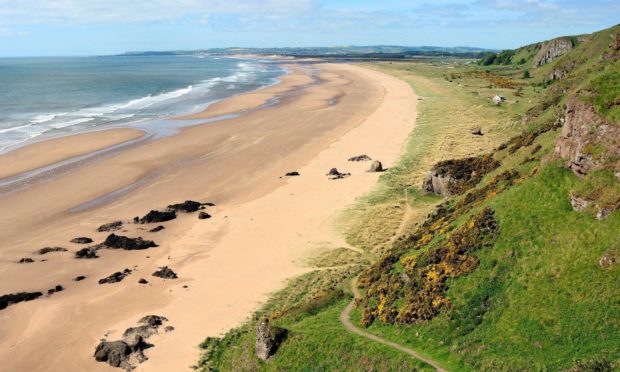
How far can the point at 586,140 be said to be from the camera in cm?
2381

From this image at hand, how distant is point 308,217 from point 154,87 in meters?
120

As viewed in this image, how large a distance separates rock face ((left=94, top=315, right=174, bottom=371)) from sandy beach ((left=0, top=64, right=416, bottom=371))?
0.61 metres

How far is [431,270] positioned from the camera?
24.0 m

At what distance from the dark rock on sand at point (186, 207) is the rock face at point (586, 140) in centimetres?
2806

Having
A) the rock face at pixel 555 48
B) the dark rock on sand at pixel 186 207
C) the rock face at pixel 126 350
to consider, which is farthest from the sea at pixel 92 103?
the rock face at pixel 555 48

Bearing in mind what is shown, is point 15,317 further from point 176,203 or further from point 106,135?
point 106,135

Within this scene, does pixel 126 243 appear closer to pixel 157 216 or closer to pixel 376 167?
pixel 157 216

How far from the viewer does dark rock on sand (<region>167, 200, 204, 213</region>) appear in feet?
140

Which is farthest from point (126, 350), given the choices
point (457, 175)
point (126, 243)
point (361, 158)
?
point (361, 158)

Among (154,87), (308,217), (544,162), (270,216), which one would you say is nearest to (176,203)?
(270,216)

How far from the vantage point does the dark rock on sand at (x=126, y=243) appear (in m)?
35.9

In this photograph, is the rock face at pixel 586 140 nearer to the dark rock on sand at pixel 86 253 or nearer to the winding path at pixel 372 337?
the winding path at pixel 372 337

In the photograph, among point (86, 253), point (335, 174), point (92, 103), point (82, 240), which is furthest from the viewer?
point (92, 103)

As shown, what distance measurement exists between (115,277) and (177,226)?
855 centimetres
